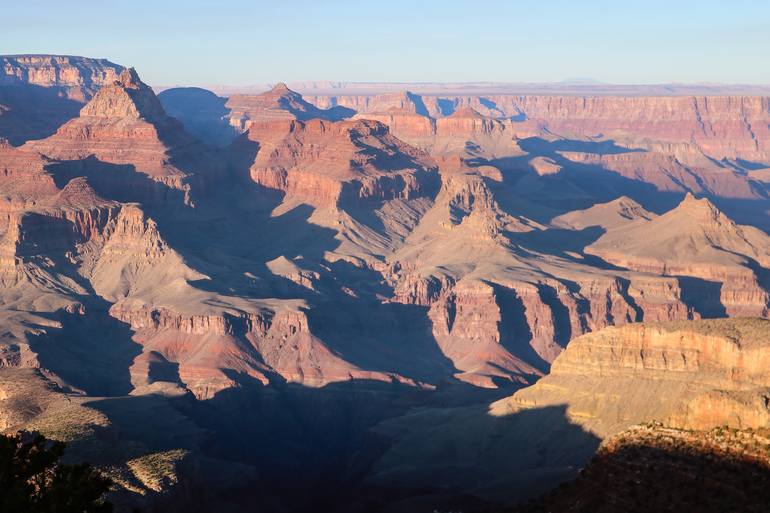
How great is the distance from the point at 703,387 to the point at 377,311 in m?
84.6

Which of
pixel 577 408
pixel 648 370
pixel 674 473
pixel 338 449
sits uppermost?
pixel 674 473

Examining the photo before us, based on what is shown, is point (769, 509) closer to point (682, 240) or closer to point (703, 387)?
point (703, 387)

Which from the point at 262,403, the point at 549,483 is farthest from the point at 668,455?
the point at 262,403

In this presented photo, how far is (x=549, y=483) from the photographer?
3671 inches

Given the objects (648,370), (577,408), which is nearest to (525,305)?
(577,408)

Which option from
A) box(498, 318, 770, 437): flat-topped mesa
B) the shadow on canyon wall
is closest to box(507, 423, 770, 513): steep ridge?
the shadow on canyon wall

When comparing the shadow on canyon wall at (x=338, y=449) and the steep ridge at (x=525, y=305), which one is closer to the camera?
the shadow on canyon wall at (x=338, y=449)

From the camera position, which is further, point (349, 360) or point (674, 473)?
point (349, 360)

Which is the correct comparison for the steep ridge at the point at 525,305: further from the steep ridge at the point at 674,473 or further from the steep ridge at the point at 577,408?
the steep ridge at the point at 674,473

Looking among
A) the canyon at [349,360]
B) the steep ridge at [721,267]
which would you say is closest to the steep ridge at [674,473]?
the canyon at [349,360]

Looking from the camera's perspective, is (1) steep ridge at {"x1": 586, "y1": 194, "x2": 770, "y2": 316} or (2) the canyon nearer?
(2) the canyon

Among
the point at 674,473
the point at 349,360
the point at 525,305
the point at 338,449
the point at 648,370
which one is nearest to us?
the point at 674,473

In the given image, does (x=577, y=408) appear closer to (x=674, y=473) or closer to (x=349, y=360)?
(x=349, y=360)

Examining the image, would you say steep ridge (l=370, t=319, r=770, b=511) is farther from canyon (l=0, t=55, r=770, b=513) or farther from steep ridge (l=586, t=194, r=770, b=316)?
steep ridge (l=586, t=194, r=770, b=316)
